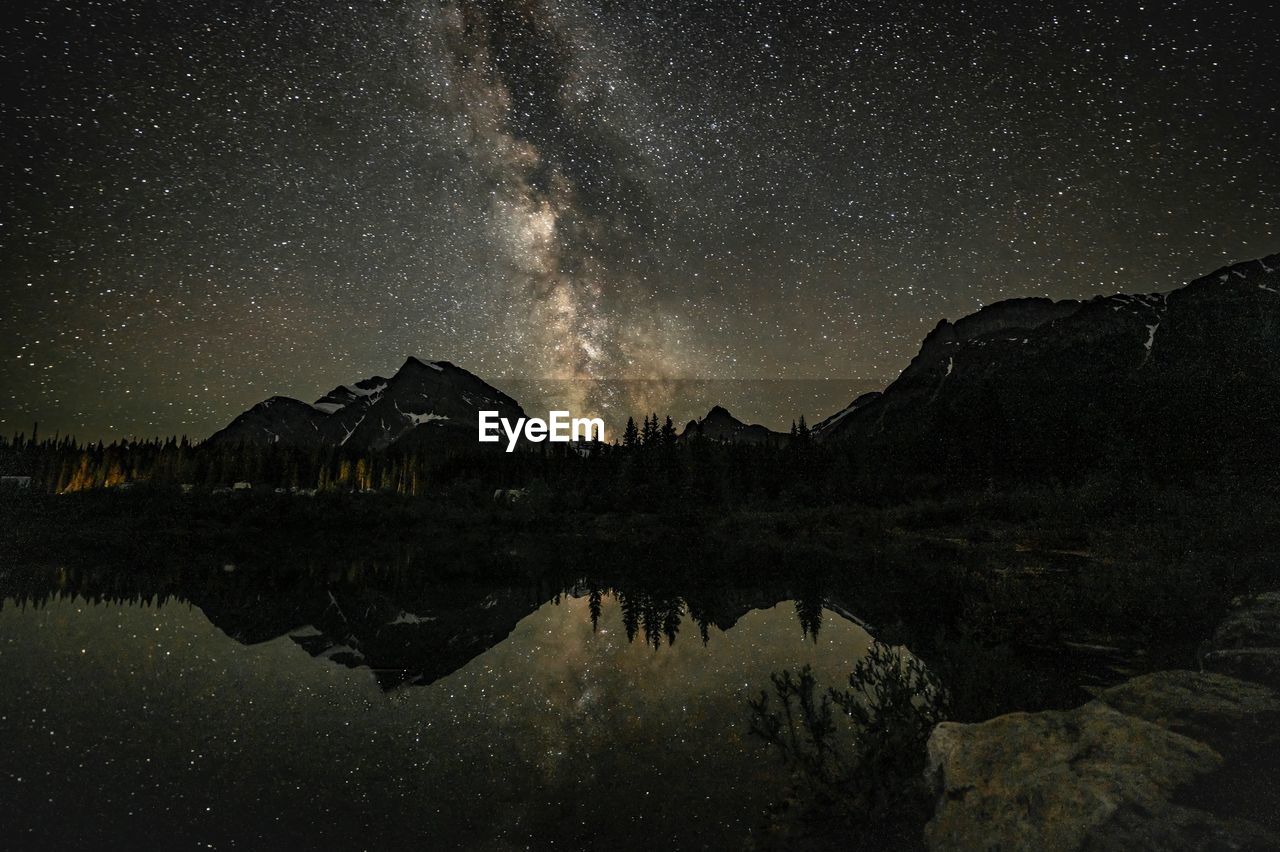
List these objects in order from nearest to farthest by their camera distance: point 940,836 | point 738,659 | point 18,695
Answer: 1. point 940,836
2. point 18,695
3. point 738,659

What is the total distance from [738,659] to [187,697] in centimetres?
1014

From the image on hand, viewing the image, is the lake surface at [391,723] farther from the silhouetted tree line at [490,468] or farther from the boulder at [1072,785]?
the silhouetted tree line at [490,468]

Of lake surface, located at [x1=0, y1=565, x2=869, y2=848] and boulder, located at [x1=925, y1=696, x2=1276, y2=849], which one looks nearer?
boulder, located at [x1=925, y1=696, x2=1276, y2=849]

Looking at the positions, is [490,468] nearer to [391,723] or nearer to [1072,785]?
[391,723]

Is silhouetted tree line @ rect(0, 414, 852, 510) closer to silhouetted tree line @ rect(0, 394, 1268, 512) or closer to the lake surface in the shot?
silhouetted tree line @ rect(0, 394, 1268, 512)

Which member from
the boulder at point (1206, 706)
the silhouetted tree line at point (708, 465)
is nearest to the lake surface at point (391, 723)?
the boulder at point (1206, 706)

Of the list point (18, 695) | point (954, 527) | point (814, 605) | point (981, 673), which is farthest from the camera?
point (954, 527)

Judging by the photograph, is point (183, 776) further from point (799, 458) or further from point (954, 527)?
point (799, 458)

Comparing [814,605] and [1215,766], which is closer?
[1215,766]

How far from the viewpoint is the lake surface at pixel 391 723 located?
20.1ft

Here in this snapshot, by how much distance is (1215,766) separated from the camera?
423 cm

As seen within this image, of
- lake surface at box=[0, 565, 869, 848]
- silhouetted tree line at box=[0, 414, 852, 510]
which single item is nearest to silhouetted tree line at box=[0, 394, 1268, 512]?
silhouetted tree line at box=[0, 414, 852, 510]

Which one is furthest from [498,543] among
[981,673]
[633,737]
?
[981,673]

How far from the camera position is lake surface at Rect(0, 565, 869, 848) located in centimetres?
612
